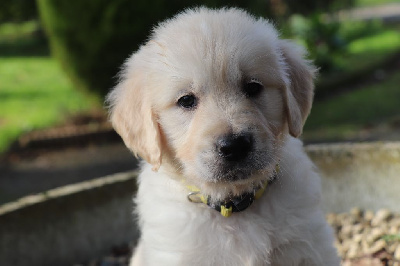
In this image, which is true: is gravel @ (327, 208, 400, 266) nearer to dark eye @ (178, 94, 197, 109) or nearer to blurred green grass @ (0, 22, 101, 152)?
dark eye @ (178, 94, 197, 109)

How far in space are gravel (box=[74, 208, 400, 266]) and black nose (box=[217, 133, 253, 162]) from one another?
1.63 metres

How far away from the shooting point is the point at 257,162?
248cm

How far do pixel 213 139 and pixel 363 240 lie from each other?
202 cm

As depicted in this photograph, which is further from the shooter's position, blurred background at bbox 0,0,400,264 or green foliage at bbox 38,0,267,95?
green foliage at bbox 38,0,267,95

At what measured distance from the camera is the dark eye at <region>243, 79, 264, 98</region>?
2.64 meters

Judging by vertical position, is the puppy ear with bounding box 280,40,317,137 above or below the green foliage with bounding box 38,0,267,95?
above

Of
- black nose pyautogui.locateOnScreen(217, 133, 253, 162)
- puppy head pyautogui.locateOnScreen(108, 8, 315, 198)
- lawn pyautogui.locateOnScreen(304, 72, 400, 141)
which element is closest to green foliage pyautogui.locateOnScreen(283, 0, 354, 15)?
lawn pyautogui.locateOnScreen(304, 72, 400, 141)

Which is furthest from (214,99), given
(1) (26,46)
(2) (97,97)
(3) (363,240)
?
(1) (26,46)

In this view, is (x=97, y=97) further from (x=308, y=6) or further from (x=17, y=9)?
(x=308, y=6)

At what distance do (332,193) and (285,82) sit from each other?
5.83ft

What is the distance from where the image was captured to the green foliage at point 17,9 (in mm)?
16516

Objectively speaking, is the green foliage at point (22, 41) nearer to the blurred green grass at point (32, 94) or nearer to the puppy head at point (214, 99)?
the blurred green grass at point (32, 94)

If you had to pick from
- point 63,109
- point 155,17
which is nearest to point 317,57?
point 155,17

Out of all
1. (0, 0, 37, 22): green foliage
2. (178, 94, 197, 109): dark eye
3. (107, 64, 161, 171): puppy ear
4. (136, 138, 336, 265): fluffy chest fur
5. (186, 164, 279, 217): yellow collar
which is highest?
(178, 94, 197, 109): dark eye
